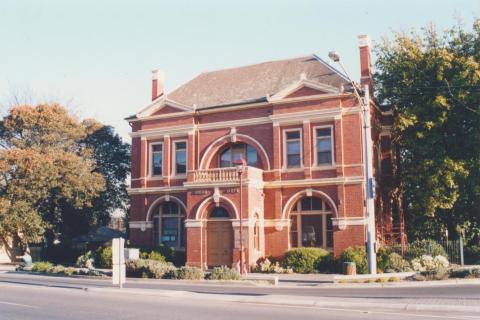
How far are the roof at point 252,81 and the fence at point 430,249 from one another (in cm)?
935

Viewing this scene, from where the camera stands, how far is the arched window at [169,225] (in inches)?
1280

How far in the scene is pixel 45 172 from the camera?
34.7m

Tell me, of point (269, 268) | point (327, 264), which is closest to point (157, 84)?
point (269, 268)

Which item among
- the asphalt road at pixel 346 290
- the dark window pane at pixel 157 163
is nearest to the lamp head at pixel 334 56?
the asphalt road at pixel 346 290

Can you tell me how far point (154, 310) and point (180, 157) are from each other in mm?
20437

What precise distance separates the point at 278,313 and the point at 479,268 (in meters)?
12.5

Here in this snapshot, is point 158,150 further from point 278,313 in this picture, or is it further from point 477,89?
point 278,313

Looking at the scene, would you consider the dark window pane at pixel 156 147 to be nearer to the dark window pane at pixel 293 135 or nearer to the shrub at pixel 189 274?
the dark window pane at pixel 293 135

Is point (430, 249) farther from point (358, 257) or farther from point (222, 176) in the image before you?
point (222, 176)

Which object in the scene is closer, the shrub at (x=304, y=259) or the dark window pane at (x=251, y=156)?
the shrub at (x=304, y=259)

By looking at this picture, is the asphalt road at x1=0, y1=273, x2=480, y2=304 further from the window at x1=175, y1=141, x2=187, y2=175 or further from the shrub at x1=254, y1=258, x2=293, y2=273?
the window at x1=175, y1=141, x2=187, y2=175

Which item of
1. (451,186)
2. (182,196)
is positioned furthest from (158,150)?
(451,186)

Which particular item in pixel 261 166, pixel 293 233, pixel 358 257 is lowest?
pixel 358 257

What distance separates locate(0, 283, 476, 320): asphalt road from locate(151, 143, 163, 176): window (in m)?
17.3
